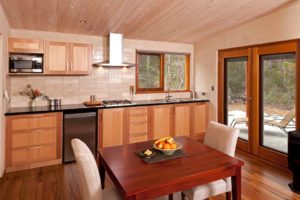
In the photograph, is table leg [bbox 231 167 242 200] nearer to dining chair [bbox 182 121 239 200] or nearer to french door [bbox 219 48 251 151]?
dining chair [bbox 182 121 239 200]

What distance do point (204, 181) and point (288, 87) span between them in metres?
2.65

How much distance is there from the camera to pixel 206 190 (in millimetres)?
1871

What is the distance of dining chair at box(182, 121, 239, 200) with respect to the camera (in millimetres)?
1864

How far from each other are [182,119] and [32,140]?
2.78m

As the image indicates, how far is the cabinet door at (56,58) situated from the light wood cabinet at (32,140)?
787 millimetres

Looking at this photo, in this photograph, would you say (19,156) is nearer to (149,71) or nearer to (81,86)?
(81,86)

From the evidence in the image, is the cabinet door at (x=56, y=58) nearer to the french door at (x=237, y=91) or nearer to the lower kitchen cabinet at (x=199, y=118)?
the lower kitchen cabinet at (x=199, y=118)

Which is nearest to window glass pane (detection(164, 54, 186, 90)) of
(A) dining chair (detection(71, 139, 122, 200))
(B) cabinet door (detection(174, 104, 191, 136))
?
(B) cabinet door (detection(174, 104, 191, 136))

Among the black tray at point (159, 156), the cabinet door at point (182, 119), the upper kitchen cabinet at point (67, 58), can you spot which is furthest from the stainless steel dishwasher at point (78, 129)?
the black tray at point (159, 156)

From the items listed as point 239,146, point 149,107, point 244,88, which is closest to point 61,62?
point 149,107

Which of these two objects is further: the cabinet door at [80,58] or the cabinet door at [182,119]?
the cabinet door at [182,119]

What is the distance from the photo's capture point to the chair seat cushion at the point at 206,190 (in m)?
1.84

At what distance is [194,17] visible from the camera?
3.60m

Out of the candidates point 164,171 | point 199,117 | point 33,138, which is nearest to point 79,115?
point 33,138
